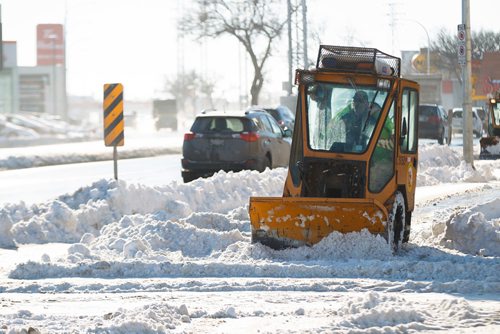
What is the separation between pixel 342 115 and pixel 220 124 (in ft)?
36.4

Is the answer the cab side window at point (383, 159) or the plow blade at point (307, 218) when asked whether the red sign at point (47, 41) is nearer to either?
the cab side window at point (383, 159)

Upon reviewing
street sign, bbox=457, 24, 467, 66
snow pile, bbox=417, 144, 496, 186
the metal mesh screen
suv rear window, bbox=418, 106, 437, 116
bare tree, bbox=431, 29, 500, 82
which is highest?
bare tree, bbox=431, 29, 500, 82

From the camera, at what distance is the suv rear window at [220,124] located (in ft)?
81.9

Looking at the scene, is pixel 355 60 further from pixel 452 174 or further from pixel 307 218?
pixel 452 174

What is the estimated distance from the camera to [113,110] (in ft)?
70.5

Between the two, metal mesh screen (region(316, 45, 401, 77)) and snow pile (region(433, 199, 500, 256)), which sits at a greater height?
metal mesh screen (region(316, 45, 401, 77))

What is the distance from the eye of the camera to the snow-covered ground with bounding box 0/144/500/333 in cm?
902

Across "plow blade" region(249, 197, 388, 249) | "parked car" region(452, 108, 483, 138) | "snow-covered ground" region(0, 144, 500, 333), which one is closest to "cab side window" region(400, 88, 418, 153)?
"snow-covered ground" region(0, 144, 500, 333)

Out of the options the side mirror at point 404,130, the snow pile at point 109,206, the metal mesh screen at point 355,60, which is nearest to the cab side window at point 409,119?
the side mirror at point 404,130

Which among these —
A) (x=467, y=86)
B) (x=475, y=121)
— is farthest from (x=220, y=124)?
(x=475, y=121)

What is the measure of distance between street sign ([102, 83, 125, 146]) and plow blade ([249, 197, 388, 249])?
8340mm

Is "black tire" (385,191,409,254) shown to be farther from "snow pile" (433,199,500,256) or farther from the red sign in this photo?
the red sign

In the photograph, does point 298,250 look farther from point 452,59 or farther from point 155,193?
point 452,59

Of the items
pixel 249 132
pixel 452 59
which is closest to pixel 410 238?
pixel 249 132
